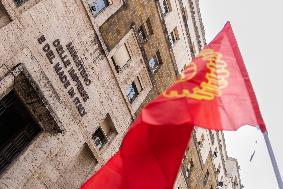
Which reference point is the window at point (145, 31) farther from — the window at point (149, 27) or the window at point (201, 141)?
the window at point (201, 141)

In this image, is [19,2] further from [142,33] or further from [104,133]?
[142,33]

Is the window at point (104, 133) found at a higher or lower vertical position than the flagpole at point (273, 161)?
lower

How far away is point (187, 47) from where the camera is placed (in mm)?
26562

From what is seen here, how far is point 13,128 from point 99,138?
387cm

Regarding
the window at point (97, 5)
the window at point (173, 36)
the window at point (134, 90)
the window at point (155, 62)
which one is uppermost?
the window at point (97, 5)

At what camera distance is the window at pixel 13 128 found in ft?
39.6

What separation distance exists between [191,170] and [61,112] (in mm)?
14445

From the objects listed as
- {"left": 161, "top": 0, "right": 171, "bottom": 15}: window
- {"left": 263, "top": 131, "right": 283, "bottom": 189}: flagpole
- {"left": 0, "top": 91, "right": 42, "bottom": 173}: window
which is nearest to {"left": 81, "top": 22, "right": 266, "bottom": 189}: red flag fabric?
{"left": 263, "top": 131, "right": 283, "bottom": 189}: flagpole

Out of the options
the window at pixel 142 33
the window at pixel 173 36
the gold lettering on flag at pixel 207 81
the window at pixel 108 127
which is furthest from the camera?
the window at pixel 173 36

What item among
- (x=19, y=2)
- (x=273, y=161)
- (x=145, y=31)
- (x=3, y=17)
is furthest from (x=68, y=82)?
(x=273, y=161)

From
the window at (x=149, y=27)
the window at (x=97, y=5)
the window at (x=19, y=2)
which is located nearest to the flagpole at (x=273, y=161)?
the window at (x=19, y=2)

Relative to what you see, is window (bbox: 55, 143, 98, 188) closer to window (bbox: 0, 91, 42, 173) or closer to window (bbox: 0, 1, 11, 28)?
window (bbox: 0, 91, 42, 173)

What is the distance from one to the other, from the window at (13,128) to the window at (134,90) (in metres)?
5.97

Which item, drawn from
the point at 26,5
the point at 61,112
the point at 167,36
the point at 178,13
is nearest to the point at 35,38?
the point at 26,5
